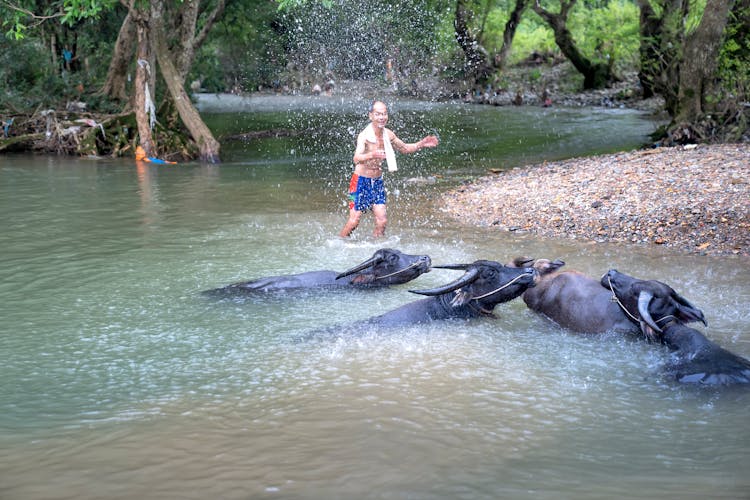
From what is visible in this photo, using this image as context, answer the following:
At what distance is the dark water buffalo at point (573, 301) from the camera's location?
22.1 ft

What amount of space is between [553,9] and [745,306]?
1305 inches

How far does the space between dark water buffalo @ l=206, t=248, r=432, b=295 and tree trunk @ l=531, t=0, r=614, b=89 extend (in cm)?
2427

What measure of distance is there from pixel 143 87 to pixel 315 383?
15152mm

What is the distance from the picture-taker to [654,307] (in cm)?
640

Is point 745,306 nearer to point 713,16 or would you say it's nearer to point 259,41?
point 713,16

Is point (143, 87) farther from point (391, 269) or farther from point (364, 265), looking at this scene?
point (364, 265)

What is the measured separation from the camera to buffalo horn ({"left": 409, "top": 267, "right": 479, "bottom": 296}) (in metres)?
6.40

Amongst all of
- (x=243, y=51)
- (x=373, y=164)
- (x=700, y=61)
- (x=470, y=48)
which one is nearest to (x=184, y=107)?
(x=373, y=164)

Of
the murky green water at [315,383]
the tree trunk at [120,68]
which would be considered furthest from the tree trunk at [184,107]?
the murky green water at [315,383]

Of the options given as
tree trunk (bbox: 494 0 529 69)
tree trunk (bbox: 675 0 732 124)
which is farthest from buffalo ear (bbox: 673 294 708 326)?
tree trunk (bbox: 494 0 529 69)

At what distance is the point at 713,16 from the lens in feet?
49.7

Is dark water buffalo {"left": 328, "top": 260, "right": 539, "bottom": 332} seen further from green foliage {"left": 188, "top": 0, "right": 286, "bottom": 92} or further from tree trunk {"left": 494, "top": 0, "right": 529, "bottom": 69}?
tree trunk {"left": 494, "top": 0, "right": 529, "bottom": 69}

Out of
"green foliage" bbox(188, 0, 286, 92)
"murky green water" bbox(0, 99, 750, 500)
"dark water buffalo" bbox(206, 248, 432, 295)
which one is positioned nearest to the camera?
"murky green water" bbox(0, 99, 750, 500)

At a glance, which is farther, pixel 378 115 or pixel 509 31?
pixel 509 31
